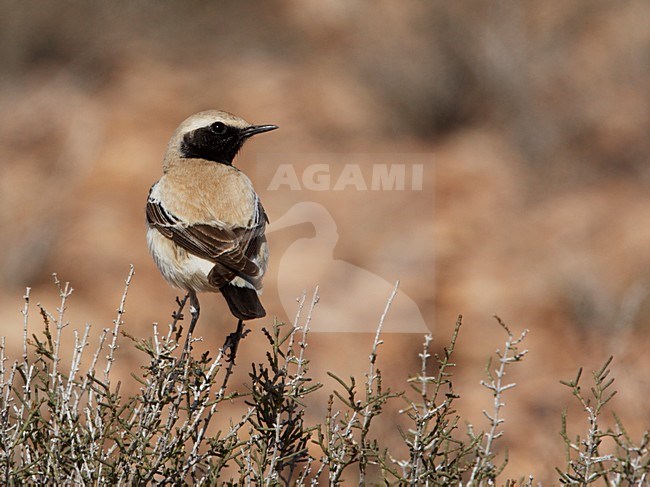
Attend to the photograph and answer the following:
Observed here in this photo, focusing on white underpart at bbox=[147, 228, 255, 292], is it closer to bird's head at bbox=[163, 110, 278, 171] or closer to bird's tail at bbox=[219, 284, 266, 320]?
bird's tail at bbox=[219, 284, 266, 320]

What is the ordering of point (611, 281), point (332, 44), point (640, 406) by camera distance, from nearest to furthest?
1. point (640, 406)
2. point (611, 281)
3. point (332, 44)

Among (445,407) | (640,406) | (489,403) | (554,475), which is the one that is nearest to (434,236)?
(489,403)

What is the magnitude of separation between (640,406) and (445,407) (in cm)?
447

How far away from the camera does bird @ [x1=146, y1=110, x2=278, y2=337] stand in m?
4.28

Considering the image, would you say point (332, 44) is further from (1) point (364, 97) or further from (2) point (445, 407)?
(2) point (445, 407)

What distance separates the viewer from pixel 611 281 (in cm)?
949

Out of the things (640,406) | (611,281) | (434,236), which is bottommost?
(640,406)

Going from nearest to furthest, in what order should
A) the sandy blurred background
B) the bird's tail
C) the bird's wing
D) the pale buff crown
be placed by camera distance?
the bird's tail → the bird's wing → the pale buff crown → the sandy blurred background

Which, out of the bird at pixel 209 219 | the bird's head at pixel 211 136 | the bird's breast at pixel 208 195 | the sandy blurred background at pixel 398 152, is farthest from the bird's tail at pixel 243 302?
the sandy blurred background at pixel 398 152

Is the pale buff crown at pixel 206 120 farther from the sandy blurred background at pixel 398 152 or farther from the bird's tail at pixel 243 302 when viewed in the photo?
the sandy blurred background at pixel 398 152

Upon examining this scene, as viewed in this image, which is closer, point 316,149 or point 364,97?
point 316,149

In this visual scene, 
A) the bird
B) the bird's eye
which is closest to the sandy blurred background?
the bird

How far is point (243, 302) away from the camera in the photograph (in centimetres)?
411

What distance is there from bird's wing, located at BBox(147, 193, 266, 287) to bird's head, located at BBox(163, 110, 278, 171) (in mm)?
385
